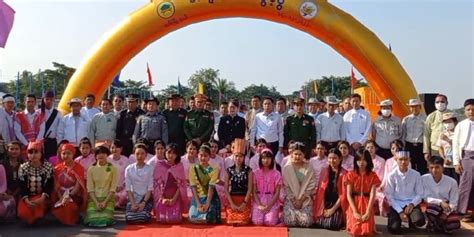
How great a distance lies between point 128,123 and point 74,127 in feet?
2.68

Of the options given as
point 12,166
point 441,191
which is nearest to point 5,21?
point 12,166

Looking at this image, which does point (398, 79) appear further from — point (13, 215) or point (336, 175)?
point (13, 215)

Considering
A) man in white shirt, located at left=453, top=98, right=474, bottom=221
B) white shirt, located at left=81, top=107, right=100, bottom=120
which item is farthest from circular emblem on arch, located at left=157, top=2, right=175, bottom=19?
man in white shirt, located at left=453, top=98, right=474, bottom=221

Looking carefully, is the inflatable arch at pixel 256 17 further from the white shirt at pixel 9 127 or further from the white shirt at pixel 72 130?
the white shirt at pixel 9 127

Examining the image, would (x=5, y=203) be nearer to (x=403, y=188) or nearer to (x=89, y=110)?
(x=89, y=110)

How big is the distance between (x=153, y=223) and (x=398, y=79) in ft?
18.5

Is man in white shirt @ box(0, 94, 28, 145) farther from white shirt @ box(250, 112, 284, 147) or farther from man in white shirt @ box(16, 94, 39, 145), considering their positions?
white shirt @ box(250, 112, 284, 147)

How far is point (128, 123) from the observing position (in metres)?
7.58

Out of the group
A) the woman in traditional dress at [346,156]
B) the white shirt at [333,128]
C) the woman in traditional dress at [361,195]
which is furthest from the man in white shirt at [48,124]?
the woman in traditional dress at [361,195]

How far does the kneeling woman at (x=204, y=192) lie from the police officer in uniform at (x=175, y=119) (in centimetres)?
137

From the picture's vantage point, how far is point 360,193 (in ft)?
18.7

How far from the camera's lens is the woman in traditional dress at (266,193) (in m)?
5.97

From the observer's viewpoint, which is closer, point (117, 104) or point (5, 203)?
point (5, 203)

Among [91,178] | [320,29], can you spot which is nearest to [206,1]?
[320,29]
